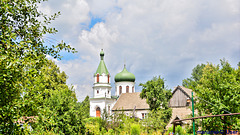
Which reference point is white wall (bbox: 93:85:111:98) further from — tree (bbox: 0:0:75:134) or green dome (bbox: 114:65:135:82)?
tree (bbox: 0:0:75:134)

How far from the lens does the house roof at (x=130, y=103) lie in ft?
170

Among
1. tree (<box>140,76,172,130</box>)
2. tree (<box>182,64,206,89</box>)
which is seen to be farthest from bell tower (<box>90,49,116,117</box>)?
tree (<box>140,76,172,130</box>)

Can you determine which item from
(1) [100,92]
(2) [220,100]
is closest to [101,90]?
(1) [100,92]

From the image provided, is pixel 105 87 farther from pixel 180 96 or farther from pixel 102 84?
pixel 180 96

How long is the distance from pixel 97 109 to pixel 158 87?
116ft

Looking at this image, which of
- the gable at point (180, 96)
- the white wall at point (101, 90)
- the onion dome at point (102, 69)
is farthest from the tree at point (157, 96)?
the onion dome at point (102, 69)

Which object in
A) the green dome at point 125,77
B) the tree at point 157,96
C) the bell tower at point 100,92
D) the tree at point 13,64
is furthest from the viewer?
the green dome at point 125,77

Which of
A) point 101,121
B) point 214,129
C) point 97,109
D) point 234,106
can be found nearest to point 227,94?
point 234,106

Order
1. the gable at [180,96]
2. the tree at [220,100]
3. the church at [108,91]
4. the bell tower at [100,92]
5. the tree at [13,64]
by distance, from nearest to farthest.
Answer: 1. the tree at [13,64]
2. the tree at [220,100]
3. the gable at [180,96]
4. the church at [108,91]
5. the bell tower at [100,92]

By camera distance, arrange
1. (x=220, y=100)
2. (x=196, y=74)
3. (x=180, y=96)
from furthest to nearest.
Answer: (x=196, y=74) → (x=180, y=96) → (x=220, y=100)

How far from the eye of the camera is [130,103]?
175 ft

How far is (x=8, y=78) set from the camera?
4.04 meters

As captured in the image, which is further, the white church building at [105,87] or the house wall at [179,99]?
the white church building at [105,87]

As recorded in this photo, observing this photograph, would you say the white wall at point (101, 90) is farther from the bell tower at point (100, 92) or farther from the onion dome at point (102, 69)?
the onion dome at point (102, 69)
